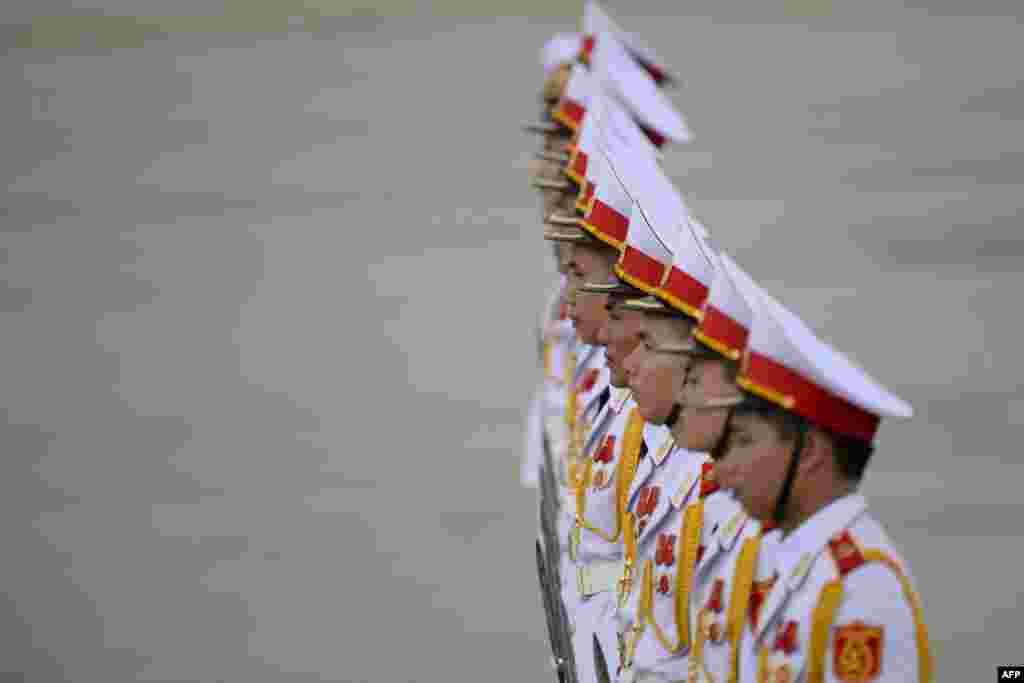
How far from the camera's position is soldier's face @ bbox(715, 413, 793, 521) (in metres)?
3.56

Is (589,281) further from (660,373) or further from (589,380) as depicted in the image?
(660,373)

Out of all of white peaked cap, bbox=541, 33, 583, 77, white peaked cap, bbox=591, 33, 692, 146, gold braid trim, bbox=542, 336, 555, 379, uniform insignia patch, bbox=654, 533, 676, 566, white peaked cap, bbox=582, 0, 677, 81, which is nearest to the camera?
uniform insignia patch, bbox=654, 533, 676, 566

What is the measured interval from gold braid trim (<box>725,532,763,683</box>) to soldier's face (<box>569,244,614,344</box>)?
1.78m

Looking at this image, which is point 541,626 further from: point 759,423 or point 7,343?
point 7,343

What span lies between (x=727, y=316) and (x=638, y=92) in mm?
4960

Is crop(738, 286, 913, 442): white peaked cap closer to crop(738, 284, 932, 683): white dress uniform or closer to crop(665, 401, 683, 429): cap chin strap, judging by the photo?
crop(738, 284, 932, 683): white dress uniform

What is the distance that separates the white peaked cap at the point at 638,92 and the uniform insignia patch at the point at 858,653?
501cm

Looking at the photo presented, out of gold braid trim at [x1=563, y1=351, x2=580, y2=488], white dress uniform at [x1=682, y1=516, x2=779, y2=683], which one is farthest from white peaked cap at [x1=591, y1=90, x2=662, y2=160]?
white dress uniform at [x1=682, y1=516, x2=779, y2=683]

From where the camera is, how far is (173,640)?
26.4ft

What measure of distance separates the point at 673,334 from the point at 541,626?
383cm

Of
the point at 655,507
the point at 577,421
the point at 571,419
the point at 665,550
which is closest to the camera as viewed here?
the point at 665,550

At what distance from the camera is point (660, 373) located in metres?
4.31

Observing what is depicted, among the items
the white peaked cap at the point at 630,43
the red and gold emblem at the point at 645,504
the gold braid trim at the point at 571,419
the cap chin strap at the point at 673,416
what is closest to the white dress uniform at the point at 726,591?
the cap chin strap at the point at 673,416

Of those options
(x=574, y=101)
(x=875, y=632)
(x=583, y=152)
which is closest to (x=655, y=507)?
(x=875, y=632)
